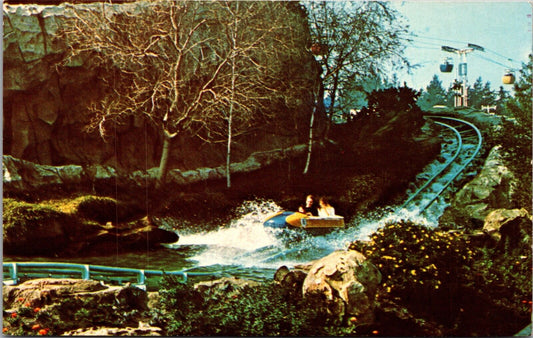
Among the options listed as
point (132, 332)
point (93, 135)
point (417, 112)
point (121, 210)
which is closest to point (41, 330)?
point (132, 332)

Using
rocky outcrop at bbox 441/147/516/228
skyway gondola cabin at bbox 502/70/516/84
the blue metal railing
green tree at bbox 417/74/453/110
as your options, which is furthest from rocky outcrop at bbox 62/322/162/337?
skyway gondola cabin at bbox 502/70/516/84

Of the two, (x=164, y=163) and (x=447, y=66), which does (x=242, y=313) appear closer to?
(x=164, y=163)

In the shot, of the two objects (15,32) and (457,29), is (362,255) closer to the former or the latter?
(457,29)

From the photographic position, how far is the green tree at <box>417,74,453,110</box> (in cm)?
703

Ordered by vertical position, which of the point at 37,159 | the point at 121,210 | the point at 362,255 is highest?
the point at 37,159

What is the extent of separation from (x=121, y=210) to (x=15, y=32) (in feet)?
7.90

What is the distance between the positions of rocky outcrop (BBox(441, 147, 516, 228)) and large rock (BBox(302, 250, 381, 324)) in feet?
4.01

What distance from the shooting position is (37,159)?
7098mm

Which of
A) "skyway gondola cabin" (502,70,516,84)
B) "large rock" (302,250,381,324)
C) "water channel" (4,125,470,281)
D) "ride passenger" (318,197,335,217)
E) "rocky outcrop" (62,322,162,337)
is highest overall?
"skyway gondola cabin" (502,70,516,84)

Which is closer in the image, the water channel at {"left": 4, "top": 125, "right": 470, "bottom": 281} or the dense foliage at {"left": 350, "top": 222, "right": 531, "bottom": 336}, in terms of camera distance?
the dense foliage at {"left": 350, "top": 222, "right": 531, "bottom": 336}

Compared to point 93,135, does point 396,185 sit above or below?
below

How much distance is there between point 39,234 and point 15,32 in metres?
2.36

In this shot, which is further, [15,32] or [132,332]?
[15,32]

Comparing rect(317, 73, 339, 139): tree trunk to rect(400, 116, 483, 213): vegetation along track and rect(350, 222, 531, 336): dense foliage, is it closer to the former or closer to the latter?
rect(400, 116, 483, 213): vegetation along track
